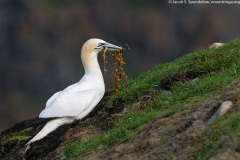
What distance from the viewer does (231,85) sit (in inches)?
357

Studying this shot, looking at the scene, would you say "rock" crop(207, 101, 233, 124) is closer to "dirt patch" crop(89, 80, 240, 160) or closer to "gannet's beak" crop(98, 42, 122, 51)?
"dirt patch" crop(89, 80, 240, 160)

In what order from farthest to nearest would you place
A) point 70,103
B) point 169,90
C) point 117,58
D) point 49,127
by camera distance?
point 117,58, point 70,103, point 49,127, point 169,90

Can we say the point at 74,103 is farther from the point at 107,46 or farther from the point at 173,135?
the point at 173,135

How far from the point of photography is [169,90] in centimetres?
1124

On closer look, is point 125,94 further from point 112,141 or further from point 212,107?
point 212,107

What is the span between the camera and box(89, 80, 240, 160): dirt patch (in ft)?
25.2

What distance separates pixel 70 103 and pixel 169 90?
5.51 ft

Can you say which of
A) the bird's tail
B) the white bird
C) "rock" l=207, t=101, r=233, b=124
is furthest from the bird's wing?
"rock" l=207, t=101, r=233, b=124

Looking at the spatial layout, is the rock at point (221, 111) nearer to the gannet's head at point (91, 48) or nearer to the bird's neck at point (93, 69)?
the bird's neck at point (93, 69)

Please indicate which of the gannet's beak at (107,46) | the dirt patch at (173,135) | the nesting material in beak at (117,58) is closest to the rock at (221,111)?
the dirt patch at (173,135)

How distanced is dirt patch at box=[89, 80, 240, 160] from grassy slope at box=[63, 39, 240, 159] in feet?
1.05

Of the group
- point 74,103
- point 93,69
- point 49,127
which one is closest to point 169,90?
point 74,103

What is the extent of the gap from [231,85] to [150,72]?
4.46 meters

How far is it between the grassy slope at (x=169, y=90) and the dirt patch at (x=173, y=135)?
1.05ft
